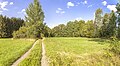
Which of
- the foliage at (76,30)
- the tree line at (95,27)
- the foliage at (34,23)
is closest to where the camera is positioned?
the foliage at (34,23)

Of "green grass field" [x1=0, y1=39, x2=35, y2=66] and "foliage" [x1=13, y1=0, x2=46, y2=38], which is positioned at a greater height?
"foliage" [x1=13, y1=0, x2=46, y2=38]

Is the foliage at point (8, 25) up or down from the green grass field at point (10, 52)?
up

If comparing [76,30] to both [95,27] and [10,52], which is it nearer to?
[95,27]

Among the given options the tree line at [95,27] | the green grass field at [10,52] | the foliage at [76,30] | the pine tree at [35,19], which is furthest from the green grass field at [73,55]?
the foliage at [76,30]

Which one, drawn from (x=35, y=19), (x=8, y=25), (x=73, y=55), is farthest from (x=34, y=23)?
(x=73, y=55)

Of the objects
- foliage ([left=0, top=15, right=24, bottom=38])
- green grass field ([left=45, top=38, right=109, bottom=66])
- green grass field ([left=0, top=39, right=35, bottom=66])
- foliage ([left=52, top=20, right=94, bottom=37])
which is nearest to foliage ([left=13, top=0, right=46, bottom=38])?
foliage ([left=0, top=15, right=24, bottom=38])

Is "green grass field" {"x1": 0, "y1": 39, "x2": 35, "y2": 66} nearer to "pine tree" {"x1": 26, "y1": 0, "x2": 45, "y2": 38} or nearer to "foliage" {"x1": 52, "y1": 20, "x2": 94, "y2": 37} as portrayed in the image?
"pine tree" {"x1": 26, "y1": 0, "x2": 45, "y2": 38}

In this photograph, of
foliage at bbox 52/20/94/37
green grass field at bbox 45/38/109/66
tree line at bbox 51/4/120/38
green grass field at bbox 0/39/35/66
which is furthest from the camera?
foliage at bbox 52/20/94/37

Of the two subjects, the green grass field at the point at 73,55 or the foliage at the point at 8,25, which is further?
the foliage at the point at 8,25

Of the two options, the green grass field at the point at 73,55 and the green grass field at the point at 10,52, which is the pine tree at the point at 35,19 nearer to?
the green grass field at the point at 10,52

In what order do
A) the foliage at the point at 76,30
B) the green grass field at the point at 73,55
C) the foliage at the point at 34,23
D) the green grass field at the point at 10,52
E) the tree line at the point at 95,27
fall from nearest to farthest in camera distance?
1. the green grass field at the point at 73,55
2. the green grass field at the point at 10,52
3. the foliage at the point at 34,23
4. the tree line at the point at 95,27
5. the foliage at the point at 76,30

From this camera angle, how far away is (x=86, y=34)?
381 feet

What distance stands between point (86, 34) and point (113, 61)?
99.0m

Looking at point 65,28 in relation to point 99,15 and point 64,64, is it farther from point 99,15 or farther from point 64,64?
point 64,64
